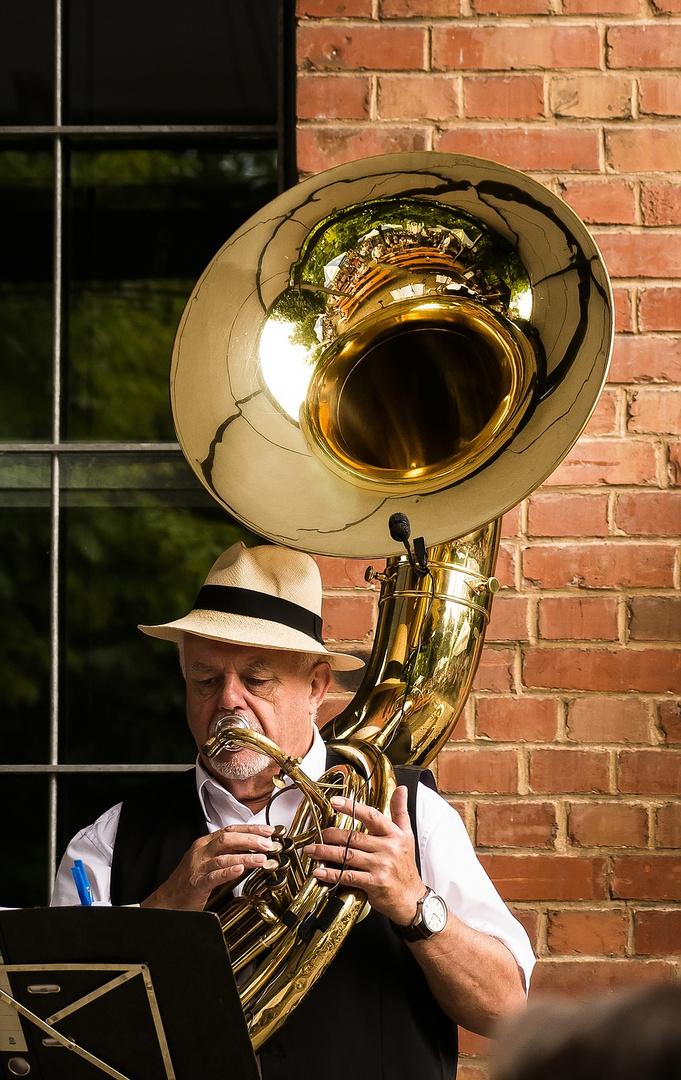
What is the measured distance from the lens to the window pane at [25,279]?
2.51 meters

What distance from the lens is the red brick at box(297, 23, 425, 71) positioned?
90.5 inches

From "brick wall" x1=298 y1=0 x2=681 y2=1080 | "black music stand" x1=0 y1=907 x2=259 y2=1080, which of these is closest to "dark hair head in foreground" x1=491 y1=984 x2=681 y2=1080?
"black music stand" x1=0 y1=907 x2=259 y2=1080

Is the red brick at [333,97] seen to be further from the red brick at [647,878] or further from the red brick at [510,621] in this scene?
the red brick at [647,878]

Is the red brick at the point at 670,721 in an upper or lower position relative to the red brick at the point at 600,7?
lower

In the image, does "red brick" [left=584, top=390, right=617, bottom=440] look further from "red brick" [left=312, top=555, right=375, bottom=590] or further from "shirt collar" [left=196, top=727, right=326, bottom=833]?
"shirt collar" [left=196, top=727, right=326, bottom=833]

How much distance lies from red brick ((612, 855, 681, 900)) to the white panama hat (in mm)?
691

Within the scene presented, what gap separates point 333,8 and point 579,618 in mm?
1315

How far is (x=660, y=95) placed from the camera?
2277mm

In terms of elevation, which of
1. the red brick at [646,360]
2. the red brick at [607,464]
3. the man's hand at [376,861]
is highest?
the red brick at [646,360]

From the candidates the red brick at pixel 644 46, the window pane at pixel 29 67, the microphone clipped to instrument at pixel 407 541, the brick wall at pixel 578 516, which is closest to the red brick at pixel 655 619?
the brick wall at pixel 578 516

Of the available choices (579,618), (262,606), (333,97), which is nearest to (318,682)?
(262,606)

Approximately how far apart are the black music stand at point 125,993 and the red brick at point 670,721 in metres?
1.20

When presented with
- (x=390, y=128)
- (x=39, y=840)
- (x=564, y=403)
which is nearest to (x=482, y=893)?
(x=564, y=403)

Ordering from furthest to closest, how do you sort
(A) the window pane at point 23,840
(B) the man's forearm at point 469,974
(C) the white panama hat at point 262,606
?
(A) the window pane at point 23,840
(C) the white panama hat at point 262,606
(B) the man's forearm at point 469,974
